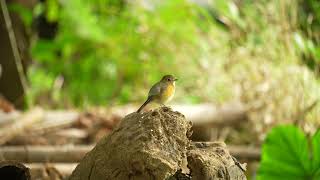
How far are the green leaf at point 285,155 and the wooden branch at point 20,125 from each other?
170 cm

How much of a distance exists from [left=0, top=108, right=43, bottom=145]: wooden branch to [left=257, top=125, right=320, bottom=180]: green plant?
1.70m

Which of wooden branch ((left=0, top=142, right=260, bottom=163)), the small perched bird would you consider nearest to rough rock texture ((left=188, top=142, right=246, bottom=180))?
the small perched bird

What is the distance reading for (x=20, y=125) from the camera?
3.74 meters

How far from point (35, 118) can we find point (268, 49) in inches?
71.9

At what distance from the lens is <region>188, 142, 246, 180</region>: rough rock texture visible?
136 cm

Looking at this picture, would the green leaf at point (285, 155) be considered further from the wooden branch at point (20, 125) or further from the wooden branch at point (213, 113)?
the wooden branch at point (213, 113)

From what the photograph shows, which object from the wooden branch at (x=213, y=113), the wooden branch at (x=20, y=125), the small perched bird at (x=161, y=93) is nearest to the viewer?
the small perched bird at (x=161, y=93)

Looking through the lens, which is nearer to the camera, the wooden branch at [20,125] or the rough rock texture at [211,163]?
the rough rock texture at [211,163]

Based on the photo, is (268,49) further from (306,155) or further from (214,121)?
(306,155)

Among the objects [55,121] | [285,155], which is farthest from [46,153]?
[285,155]

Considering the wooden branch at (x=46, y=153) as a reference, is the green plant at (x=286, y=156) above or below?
below

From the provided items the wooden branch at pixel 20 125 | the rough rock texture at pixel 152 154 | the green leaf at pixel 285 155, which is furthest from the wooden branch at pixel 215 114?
the rough rock texture at pixel 152 154

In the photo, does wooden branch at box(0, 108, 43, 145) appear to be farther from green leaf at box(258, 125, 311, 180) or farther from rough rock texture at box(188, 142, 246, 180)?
rough rock texture at box(188, 142, 246, 180)

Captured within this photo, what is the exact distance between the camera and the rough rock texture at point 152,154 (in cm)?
130
